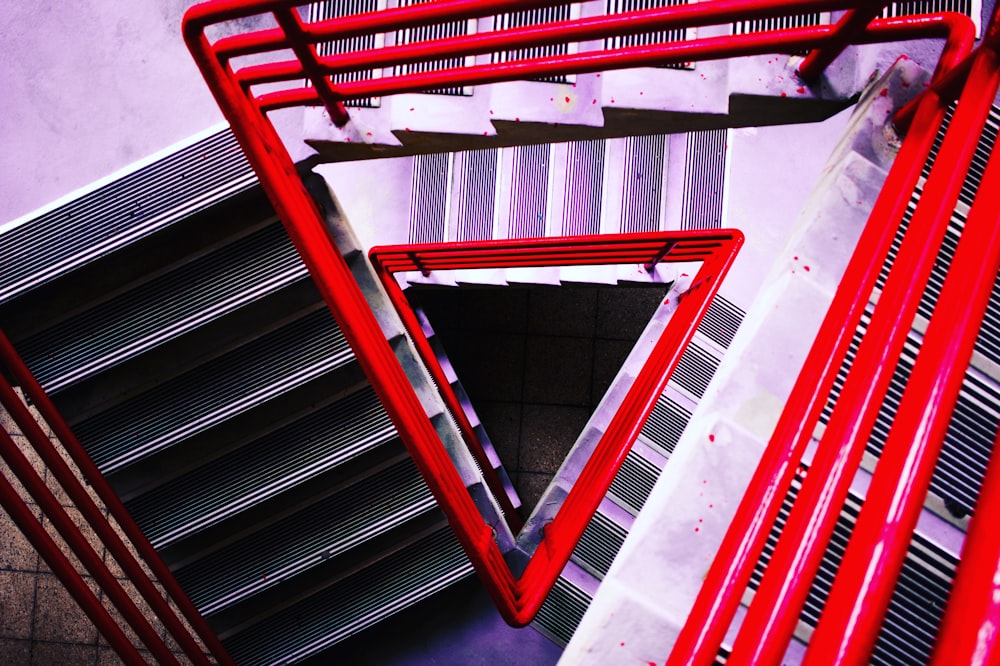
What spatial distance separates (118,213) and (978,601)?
12.0 ft

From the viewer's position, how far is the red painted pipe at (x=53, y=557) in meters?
2.62

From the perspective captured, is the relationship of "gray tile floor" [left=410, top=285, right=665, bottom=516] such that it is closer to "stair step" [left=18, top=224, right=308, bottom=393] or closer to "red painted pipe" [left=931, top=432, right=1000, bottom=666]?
"stair step" [left=18, top=224, right=308, bottom=393]

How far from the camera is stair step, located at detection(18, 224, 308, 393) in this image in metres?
3.68

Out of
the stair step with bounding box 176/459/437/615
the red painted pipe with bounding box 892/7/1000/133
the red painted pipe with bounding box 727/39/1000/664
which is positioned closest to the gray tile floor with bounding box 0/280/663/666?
the stair step with bounding box 176/459/437/615

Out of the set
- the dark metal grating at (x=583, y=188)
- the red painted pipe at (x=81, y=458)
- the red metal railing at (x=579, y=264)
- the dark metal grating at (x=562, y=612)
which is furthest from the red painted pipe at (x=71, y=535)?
the dark metal grating at (x=583, y=188)

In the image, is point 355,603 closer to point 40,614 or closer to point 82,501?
point 82,501

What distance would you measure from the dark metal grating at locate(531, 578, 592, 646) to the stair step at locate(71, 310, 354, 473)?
175 centimetres

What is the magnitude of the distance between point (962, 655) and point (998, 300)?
6.25 feet

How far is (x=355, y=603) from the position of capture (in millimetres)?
4074

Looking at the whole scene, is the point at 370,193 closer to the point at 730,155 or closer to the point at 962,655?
the point at 730,155

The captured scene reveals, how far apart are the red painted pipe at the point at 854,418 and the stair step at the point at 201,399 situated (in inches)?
101

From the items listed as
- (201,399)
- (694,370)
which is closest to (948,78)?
(694,370)

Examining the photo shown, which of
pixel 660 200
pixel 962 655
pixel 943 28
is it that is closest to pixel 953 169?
pixel 943 28

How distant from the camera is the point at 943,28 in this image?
268 centimetres
